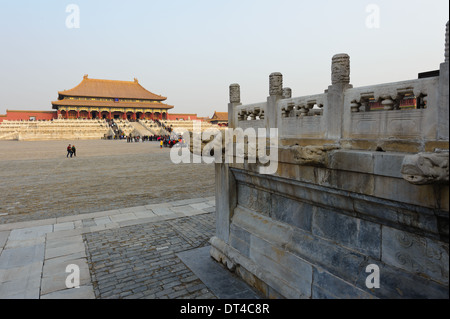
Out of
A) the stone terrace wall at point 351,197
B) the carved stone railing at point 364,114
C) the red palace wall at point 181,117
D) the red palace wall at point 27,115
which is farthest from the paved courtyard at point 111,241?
the red palace wall at point 181,117

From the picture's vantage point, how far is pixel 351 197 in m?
3.01

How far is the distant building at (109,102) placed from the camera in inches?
2329

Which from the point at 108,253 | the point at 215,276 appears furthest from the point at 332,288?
the point at 108,253

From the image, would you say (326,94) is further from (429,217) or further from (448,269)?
(448,269)

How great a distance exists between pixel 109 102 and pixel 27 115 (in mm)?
15454

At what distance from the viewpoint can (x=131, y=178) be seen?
1348 cm

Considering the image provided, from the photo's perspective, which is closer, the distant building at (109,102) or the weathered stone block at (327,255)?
the weathered stone block at (327,255)

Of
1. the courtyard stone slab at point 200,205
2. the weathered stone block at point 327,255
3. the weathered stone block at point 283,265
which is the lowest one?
the courtyard stone slab at point 200,205

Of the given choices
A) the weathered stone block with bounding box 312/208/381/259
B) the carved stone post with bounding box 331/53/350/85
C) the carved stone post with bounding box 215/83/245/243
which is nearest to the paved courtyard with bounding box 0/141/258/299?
the carved stone post with bounding box 215/83/245/243

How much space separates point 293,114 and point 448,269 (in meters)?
2.54

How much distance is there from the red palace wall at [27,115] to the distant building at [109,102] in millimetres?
1900

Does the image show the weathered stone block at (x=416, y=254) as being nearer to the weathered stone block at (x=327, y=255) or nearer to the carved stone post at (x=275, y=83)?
the weathered stone block at (x=327, y=255)
